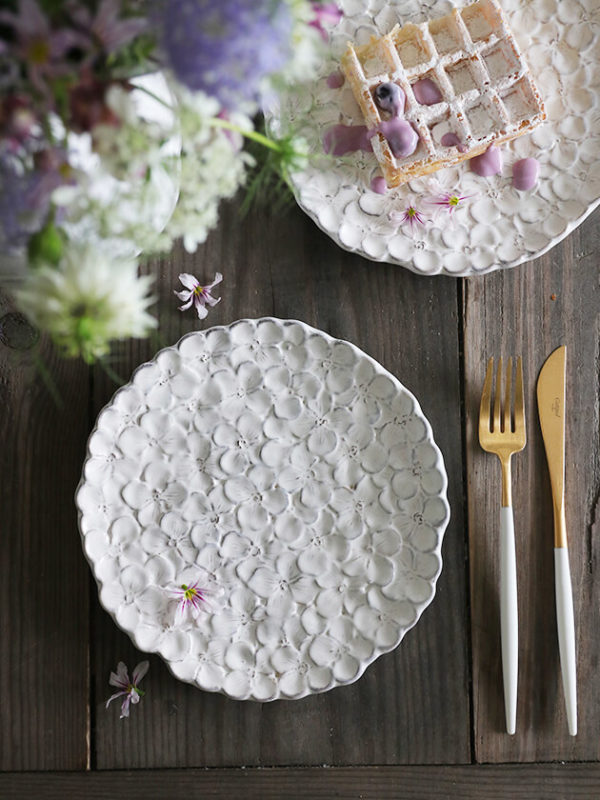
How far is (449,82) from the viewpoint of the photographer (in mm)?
853

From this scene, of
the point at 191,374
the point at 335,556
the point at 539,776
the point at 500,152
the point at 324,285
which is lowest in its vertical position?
the point at 539,776

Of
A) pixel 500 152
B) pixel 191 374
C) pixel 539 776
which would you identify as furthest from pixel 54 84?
pixel 539 776

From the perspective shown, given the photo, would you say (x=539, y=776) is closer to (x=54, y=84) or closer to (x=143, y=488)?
(x=143, y=488)

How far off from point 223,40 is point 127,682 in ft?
2.29

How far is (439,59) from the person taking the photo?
33.0 inches

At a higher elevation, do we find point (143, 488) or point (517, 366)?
point (517, 366)

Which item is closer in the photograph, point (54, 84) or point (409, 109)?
point (54, 84)

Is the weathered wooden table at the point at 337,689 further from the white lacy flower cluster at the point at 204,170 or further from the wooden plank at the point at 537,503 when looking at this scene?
the white lacy flower cluster at the point at 204,170

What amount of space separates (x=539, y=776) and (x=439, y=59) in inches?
29.6

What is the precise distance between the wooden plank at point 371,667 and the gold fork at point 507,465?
0.12ft

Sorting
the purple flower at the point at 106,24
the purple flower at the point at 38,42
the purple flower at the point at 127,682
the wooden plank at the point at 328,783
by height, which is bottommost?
the wooden plank at the point at 328,783

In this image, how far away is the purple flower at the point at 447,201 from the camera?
2.85 ft

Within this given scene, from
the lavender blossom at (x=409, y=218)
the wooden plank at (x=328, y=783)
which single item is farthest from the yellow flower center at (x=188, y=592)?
the lavender blossom at (x=409, y=218)

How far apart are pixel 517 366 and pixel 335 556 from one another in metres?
0.28
